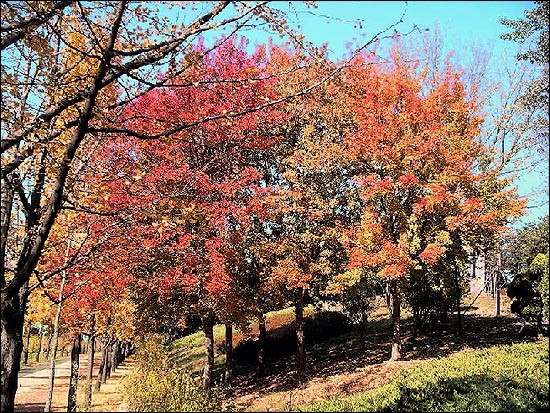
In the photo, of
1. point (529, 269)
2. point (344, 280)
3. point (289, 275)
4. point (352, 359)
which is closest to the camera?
point (529, 269)

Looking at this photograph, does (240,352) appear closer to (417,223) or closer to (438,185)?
(417,223)

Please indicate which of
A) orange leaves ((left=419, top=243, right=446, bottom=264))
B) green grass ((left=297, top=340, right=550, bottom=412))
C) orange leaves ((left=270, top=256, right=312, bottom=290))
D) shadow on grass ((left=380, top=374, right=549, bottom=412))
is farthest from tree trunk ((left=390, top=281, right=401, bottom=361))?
shadow on grass ((left=380, top=374, right=549, bottom=412))

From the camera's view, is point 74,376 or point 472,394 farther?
point 74,376

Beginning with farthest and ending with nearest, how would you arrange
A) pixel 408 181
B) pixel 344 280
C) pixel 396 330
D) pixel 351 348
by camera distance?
pixel 351 348
pixel 396 330
pixel 344 280
pixel 408 181

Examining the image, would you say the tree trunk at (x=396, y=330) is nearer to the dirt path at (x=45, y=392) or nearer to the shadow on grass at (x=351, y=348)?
the shadow on grass at (x=351, y=348)

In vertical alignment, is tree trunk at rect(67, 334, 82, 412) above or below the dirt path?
above

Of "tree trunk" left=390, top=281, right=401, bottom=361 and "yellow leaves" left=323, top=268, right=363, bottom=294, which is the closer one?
"yellow leaves" left=323, top=268, right=363, bottom=294

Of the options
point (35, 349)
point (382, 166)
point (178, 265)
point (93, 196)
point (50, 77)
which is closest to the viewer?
point (50, 77)

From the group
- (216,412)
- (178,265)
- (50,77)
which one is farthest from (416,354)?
(50,77)

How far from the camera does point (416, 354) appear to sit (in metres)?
16.0

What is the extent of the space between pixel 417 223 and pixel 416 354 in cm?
472

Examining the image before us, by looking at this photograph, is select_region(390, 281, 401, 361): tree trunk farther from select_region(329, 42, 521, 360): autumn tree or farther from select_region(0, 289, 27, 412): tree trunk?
select_region(0, 289, 27, 412): tree trunk

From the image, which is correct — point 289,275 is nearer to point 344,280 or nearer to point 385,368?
point 344,280

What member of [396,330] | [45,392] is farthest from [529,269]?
[45,392]
